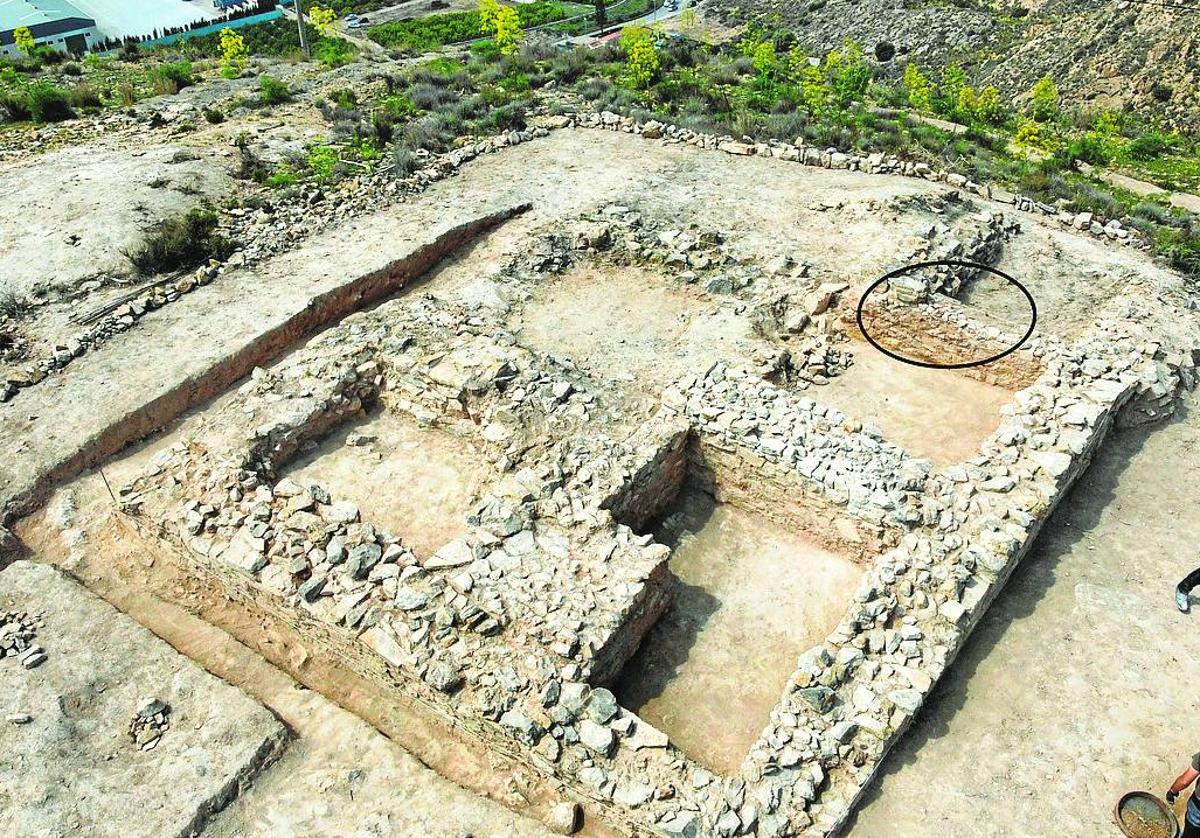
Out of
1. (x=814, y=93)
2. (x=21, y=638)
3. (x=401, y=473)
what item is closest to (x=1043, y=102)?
(x=814, y=93)

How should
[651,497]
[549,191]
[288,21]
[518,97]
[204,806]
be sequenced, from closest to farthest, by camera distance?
[204,806]
[651,497]
[549,191]
[518,97]
[288,21]

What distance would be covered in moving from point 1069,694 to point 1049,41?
39267 millimetres

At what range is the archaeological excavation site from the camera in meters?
6.87

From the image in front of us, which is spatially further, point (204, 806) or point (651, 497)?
point (651, 497)

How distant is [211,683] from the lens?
24.8 ft

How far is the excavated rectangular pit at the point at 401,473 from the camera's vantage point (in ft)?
31.0

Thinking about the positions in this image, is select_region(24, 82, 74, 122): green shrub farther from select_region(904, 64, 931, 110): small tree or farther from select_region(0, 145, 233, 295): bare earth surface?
select_region(904, 64, 931, 110): small tree

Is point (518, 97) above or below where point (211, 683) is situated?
above

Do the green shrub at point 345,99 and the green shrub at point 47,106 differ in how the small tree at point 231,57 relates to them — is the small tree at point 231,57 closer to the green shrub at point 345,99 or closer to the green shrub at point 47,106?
the green shrub at point 345,99

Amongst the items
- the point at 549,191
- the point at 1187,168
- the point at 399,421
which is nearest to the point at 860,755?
the point at 399,421

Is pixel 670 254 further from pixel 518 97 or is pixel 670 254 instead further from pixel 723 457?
pixel 518 97

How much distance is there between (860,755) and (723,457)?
392 centimetres

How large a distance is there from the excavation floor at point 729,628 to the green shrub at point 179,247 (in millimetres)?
10155

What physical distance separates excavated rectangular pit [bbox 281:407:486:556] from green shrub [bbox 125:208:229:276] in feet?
19.5
